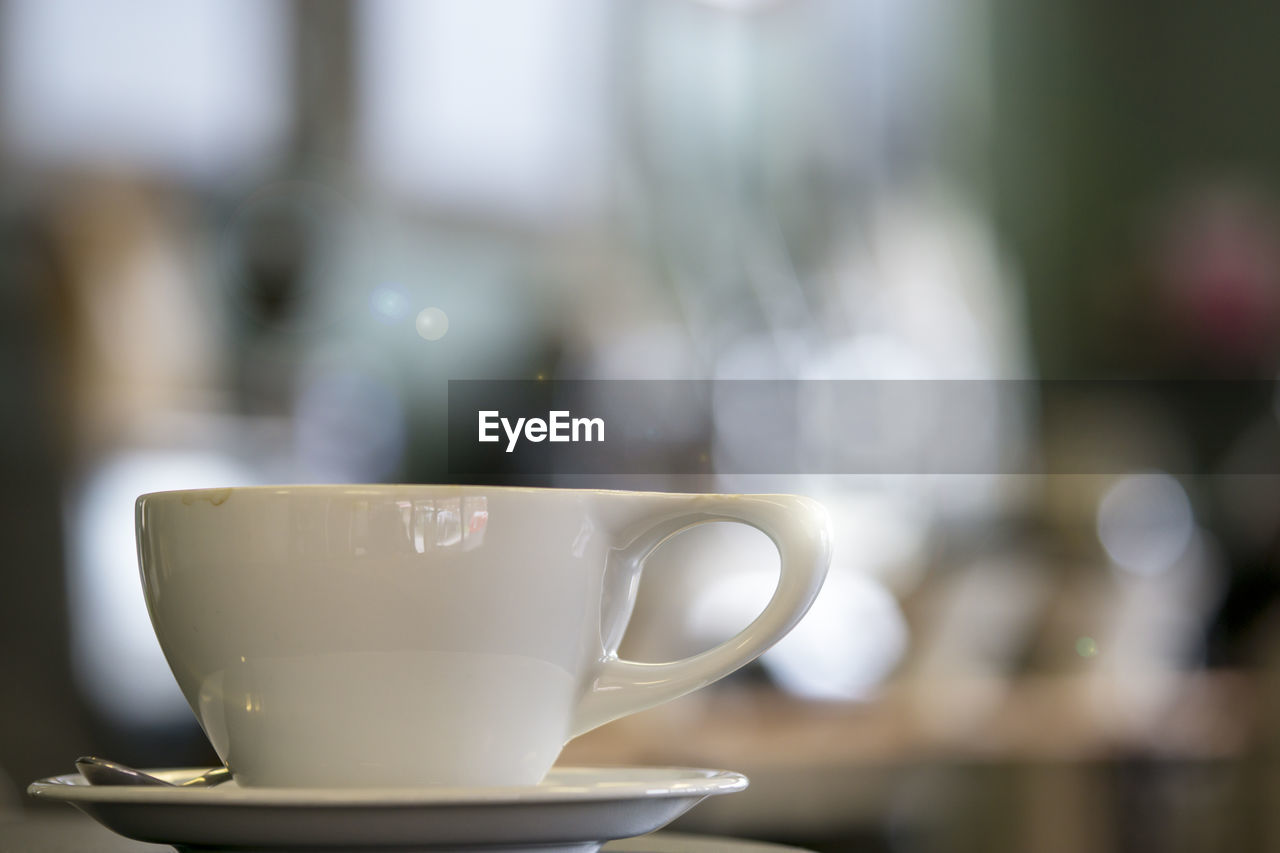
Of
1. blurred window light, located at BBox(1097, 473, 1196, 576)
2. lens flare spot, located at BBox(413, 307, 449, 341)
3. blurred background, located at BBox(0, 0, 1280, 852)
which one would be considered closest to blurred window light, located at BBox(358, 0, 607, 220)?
blurred background, located at BBox(0, 0, 1280, 852)

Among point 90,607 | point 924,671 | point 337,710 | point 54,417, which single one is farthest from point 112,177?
point 337,710

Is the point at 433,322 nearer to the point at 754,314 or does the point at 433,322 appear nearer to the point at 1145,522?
the point at 754,314

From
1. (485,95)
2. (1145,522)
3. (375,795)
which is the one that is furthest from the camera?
(485,95)

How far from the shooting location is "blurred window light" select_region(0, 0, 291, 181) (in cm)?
125

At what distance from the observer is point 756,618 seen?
0.80 feet

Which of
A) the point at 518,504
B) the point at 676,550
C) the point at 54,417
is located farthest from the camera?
the point at 54,417

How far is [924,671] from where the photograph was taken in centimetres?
112

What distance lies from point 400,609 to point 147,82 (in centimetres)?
120

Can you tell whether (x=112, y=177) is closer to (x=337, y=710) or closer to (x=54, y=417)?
(x=54, y=417)

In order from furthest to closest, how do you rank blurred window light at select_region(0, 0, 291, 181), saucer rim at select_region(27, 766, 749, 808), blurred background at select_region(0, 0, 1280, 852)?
1. blurred window light at select_region(0, 0, 291, 181)
2. blurred background at select_region(0, 0, 1280, 852)
3. saucer rim at select_region(27, 766, 749, 808)

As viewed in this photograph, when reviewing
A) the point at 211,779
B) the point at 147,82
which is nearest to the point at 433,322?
the point at 147,82

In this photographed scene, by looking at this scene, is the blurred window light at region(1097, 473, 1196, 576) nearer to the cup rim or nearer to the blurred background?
the blurred background

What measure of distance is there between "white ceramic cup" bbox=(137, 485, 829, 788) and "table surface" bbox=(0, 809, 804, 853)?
0.04 m

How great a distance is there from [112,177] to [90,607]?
1.33ft
